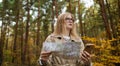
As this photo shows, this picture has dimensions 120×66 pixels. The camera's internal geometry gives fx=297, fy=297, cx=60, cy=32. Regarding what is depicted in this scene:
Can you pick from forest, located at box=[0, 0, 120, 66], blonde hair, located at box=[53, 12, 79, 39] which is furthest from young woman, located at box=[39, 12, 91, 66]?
forest, located at box=[0, 0, 120, 66]

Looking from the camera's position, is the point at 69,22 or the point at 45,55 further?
the point at 69,22

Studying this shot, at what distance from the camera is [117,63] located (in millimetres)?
13812

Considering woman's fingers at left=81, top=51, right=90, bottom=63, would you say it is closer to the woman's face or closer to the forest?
the woman's face

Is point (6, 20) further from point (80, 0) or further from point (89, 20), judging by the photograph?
point (89, 20)

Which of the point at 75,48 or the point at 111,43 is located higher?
the point at 75,48

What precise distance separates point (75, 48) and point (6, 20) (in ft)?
124

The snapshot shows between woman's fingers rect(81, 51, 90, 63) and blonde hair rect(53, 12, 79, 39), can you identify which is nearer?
woman's fingers rect(81, 51, 90, 63)

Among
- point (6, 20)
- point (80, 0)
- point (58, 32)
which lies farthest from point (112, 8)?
point (58, 32)

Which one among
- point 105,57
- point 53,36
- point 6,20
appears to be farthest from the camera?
point 6,20

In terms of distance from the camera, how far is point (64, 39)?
9.07 feet

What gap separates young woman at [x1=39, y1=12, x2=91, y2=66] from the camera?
8.32 ft

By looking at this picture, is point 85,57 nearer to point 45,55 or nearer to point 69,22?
point 45,55

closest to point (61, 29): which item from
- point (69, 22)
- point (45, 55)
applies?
point (69, 22)

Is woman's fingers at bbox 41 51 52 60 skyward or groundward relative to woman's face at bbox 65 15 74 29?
groundward
